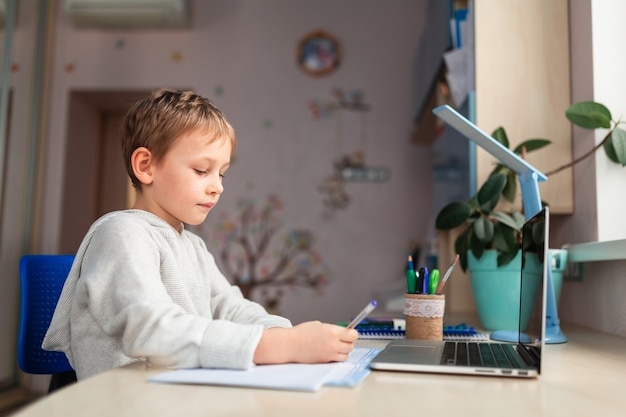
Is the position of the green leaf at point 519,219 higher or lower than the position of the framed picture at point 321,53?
lower

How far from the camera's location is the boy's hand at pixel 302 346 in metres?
0.71

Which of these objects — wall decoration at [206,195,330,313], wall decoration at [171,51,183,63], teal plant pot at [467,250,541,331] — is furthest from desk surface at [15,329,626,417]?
wall decoration at [171,51,183,63]

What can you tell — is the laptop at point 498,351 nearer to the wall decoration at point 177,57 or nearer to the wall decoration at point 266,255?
the wall decoration at point 266,255

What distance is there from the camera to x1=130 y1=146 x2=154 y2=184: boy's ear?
92cm

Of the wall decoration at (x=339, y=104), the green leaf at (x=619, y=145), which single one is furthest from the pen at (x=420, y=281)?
the wall decoration at (x=339, y=104)

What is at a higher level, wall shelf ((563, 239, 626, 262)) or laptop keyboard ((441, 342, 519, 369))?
wall shelf ((563, 239, 626, 262))

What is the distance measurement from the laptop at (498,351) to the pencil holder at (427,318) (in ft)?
0.18

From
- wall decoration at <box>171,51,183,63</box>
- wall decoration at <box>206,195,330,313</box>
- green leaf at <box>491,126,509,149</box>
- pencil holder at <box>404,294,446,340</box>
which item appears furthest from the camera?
wall decoration at <box>171,51,183,63</box>

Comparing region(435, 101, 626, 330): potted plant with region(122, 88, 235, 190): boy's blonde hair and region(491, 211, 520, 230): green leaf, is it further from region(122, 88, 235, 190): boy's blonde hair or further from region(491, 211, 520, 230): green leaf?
region(122, 88, 235, 190): boy's blonde hair

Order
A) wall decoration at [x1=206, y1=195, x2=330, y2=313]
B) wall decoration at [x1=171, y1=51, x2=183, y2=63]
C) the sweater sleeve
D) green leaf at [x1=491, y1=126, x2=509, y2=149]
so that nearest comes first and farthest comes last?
the sweater sleeve, green leaf at [x1=491, y1=126, x2=509, y2=149], wall decoration at [x1=206, y1=195, x2=330, y2=313], wall decoration at [x1=171, y1=51, x2=183, y2=63]

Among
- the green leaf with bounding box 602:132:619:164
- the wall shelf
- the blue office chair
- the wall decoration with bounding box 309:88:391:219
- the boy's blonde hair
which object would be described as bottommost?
the blue office chair

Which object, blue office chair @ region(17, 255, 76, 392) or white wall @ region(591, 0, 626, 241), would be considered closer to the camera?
blue office chair @ region(17, 255, 76, 392)

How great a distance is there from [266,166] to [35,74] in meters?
1.39

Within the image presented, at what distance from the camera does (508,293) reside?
1.33 metres
